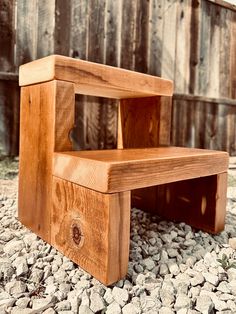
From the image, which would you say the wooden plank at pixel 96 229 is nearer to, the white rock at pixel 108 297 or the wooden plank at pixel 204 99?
the white rock at pixel 108 297

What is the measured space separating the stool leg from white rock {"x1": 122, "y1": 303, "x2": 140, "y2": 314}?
690 millimetres

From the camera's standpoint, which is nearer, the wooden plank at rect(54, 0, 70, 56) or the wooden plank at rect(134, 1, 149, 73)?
the wooden plank at rect(54, 0, 70, 56)

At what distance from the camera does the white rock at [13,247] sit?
1.26 metres

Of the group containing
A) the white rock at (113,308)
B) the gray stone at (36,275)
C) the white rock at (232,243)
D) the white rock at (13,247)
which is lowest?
the white rock at (113,308)

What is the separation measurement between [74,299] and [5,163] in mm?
1816

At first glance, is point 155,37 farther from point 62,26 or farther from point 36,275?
point 36,275

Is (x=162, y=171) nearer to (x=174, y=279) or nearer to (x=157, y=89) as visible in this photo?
(x=174, y=279)

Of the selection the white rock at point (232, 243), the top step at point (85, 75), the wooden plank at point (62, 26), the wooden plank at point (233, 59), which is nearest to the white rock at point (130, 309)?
the white rock at point (232, 243)

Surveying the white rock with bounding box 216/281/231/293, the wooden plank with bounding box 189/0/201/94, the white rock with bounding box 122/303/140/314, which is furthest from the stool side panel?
the wooden plank with bounding box 189/0/201/94

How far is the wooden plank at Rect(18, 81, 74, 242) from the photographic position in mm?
1247

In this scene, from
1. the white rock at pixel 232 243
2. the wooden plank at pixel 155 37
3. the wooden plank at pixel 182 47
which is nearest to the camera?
the white rock at pixel 232 243

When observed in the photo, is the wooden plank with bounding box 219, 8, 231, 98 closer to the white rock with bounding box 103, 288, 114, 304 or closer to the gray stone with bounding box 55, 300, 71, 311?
the white rock with bounding box 103, 288, 114, 304

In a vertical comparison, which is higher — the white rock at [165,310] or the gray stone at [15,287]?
the gray stone at [15,287]

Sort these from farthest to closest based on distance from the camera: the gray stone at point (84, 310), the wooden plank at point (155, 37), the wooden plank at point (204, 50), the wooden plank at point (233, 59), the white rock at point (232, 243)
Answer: the wooden plank at point (233, 59) < the wooden plank at point (204, 50) < the wooden plank at point (155, 37) < the white rock at point (232, 243) < the gray stone at point (84, 310)
